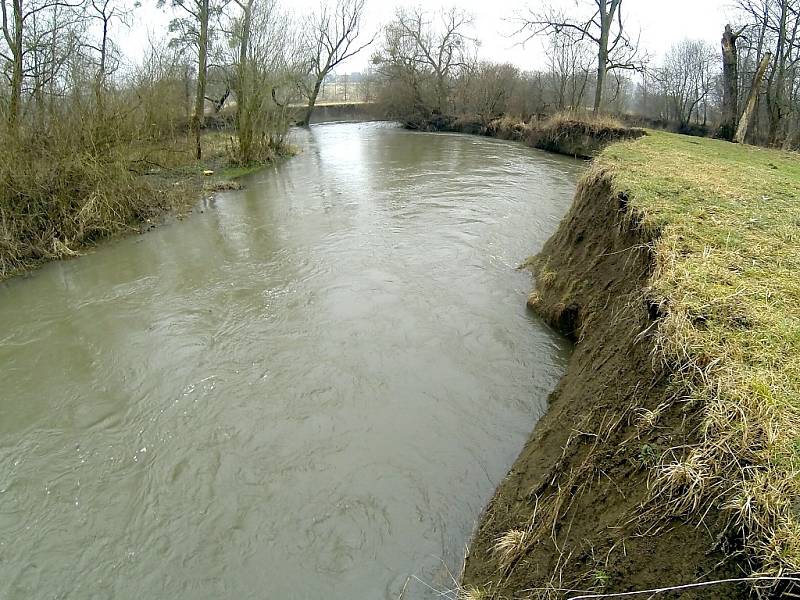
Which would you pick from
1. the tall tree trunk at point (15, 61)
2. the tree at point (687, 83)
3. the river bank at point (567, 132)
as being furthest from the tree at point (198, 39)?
the tree at point (687, 83)

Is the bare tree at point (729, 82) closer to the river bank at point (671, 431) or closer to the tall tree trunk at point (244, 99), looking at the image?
the river bank at point (671, 431)

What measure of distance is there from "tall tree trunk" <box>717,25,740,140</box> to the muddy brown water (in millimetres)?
13545

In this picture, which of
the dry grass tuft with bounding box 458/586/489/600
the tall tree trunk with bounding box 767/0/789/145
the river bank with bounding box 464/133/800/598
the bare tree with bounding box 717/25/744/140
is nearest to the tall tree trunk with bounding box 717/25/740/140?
the bare tree with bounding box 717/25/744/140

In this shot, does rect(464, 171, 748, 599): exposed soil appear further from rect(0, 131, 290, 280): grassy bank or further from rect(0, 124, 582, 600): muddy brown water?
rect(0, 131, 290, 280): grassy bank

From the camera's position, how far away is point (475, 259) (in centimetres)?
916

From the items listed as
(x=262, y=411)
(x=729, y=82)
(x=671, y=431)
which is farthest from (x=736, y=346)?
(x=729, y=82)

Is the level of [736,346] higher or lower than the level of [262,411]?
higher

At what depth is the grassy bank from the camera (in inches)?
344

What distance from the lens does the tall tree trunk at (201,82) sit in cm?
1839

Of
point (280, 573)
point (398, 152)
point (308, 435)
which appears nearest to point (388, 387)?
point (308, 435)

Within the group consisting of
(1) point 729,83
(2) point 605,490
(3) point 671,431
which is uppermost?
(1) point 729,83

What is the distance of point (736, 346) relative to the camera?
2.84 m

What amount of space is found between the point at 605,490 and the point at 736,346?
3.76ft

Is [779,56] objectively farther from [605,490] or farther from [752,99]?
[605,490]
